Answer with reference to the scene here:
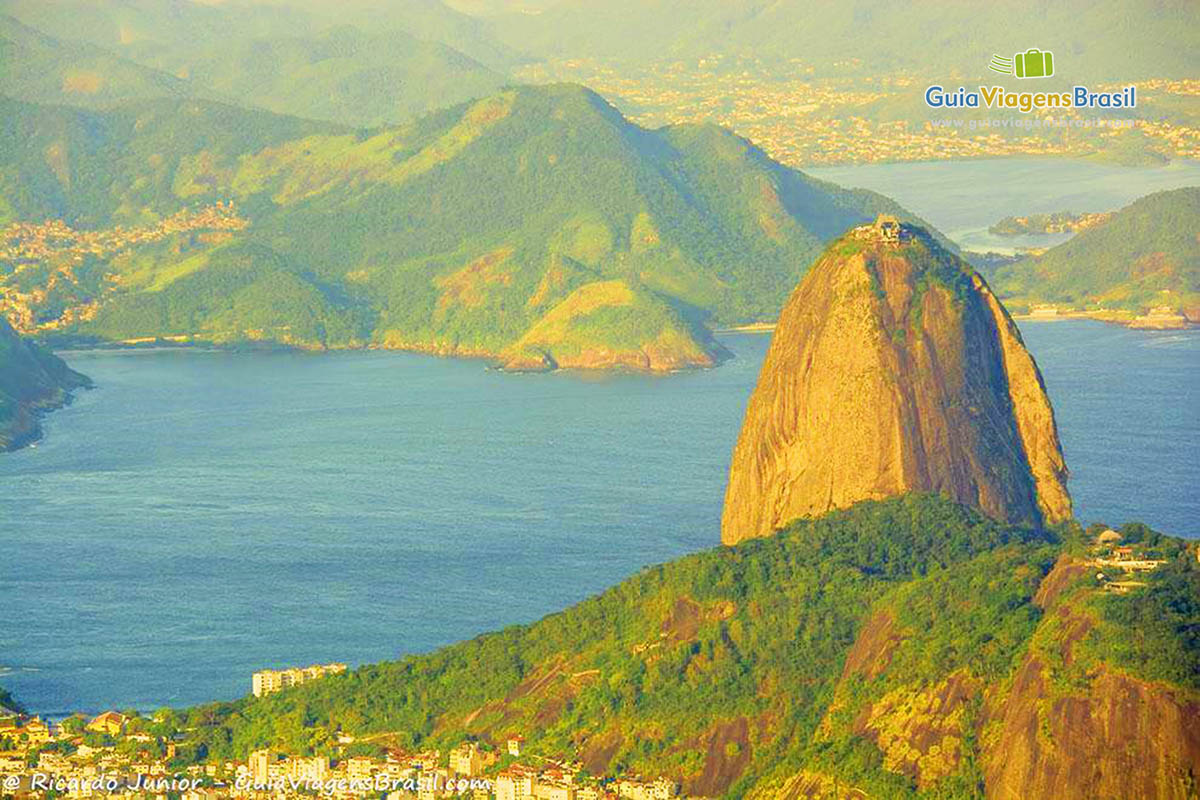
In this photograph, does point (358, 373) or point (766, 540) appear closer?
point (766, 540)

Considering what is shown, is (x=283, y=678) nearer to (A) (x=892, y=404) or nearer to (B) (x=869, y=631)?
(B) (x=869, y=631)

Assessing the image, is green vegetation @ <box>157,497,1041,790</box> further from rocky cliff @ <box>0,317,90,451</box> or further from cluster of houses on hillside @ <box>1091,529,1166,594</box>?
rocky cliff @ <box>0,317,90,451</box>

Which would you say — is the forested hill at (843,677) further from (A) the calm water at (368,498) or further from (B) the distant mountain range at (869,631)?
(A) the calm water at (368,498)

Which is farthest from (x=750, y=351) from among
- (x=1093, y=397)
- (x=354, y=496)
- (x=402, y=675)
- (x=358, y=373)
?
(x=402, y=675)

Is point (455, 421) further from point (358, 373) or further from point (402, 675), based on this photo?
point (402, 675)

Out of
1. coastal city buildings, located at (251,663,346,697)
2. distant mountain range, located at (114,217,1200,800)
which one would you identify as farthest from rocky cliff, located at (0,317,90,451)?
distant mountain range, located at (114,217,1200,800)

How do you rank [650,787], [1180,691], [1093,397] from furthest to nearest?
1. [1093,397]
2. [650,787]
3. [1180,691]

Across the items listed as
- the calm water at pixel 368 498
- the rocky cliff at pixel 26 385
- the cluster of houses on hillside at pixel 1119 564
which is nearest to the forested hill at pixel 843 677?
the cluster of houses on hillside at pixel 1119 564

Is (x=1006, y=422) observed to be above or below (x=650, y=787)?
above
